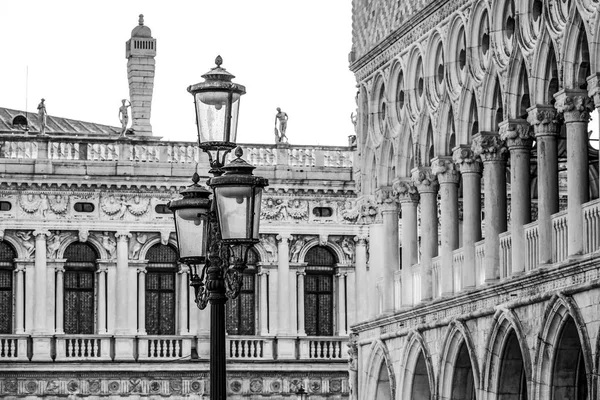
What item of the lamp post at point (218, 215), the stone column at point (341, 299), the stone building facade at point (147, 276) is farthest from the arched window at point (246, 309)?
the lamp post at point (218, 215)

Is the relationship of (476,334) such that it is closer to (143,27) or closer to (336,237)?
(336,237)

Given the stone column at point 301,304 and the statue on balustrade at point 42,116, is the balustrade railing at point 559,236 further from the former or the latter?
the statue on balustrade at point 42,116

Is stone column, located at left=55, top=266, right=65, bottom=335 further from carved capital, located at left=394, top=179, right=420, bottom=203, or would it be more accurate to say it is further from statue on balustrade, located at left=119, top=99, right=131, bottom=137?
carved capital, located at left=394, top=179, right=420, bottom=203

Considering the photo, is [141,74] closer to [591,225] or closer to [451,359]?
[451,359]

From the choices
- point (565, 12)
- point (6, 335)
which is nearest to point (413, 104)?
point (565, 12)

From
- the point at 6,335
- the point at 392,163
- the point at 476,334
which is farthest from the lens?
the point at 6,335

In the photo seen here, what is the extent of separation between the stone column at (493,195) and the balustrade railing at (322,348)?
93.5 ft

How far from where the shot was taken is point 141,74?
217ft

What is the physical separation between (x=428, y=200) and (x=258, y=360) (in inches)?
955

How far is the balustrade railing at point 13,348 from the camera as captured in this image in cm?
5941

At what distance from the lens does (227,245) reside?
77.6ft

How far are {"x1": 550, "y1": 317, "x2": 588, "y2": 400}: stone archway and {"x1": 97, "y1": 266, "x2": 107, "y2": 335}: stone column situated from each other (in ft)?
103

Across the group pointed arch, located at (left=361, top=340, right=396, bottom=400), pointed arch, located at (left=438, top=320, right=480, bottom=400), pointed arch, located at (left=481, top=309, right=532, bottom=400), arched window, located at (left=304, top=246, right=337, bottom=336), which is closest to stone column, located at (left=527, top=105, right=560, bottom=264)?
pointed arch, located at (left=481, top=309, right=532, bottom=400)

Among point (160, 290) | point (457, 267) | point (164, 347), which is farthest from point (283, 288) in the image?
point (457, 267)
